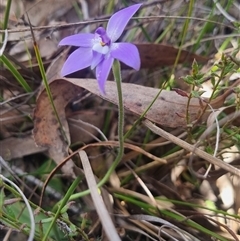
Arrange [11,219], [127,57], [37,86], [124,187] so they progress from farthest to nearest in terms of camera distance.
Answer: [37,86]
[124,187]
[11,219]
[127,57]

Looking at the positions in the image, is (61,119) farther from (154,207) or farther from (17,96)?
(154,207)

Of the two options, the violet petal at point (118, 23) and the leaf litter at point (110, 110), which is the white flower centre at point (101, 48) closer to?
the violet petal at point (118, 23)

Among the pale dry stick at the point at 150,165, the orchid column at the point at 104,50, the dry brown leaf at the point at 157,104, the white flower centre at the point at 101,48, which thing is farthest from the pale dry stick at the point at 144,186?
the white flower centre at the point at 101,48

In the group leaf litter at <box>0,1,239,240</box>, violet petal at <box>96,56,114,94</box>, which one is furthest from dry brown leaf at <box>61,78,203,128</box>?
violet petal at <box>96,56,114,94</box>

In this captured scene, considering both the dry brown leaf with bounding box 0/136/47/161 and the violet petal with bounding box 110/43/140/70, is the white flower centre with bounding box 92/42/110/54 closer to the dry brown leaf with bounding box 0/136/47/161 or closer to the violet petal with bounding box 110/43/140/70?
the violet petal with bounding box 110/43/140/70

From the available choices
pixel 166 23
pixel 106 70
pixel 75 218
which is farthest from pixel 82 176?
pixel 166 23

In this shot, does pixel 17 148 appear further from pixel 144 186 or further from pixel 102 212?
pixel 102 212
